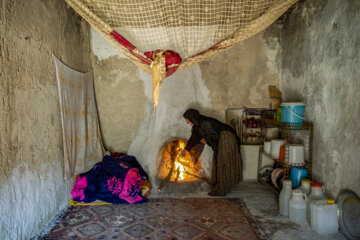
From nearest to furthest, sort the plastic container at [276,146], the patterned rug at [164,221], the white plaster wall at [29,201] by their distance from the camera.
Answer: the white plaster wall at [29,201] < the patterned rug at [164,221] < the plastic container at [276,146]

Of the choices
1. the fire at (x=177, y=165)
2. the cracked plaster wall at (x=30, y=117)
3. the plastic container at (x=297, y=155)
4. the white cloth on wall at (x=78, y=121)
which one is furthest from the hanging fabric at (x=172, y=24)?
the fire at (x=177, y=165)

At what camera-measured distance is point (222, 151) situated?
327 centimetres

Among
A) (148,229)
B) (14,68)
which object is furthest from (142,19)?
(148,229)

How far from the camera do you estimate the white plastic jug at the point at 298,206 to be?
2.49m

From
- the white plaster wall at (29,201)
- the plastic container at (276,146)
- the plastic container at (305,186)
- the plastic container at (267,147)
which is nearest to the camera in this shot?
the white plaster wall at (29,201)

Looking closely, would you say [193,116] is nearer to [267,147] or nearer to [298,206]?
[267,147]

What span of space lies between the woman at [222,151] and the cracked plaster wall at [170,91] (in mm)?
548

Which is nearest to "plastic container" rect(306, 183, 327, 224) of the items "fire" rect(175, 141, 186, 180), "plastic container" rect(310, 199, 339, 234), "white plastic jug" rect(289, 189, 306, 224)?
"white plastic jug" rect(289, 189, 306, 224)

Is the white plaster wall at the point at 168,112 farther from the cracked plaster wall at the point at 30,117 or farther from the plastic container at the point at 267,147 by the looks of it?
the cracked plaster wall at the point at 30,117

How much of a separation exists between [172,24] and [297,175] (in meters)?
2.18

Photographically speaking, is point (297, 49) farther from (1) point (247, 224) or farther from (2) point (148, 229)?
(2) point (148, 229)

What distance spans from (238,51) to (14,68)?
3.11 meters

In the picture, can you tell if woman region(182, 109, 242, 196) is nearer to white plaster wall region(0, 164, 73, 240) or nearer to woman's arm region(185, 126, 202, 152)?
woman's arm region(185, 126, 202, 152)

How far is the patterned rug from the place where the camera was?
233 centimetres
